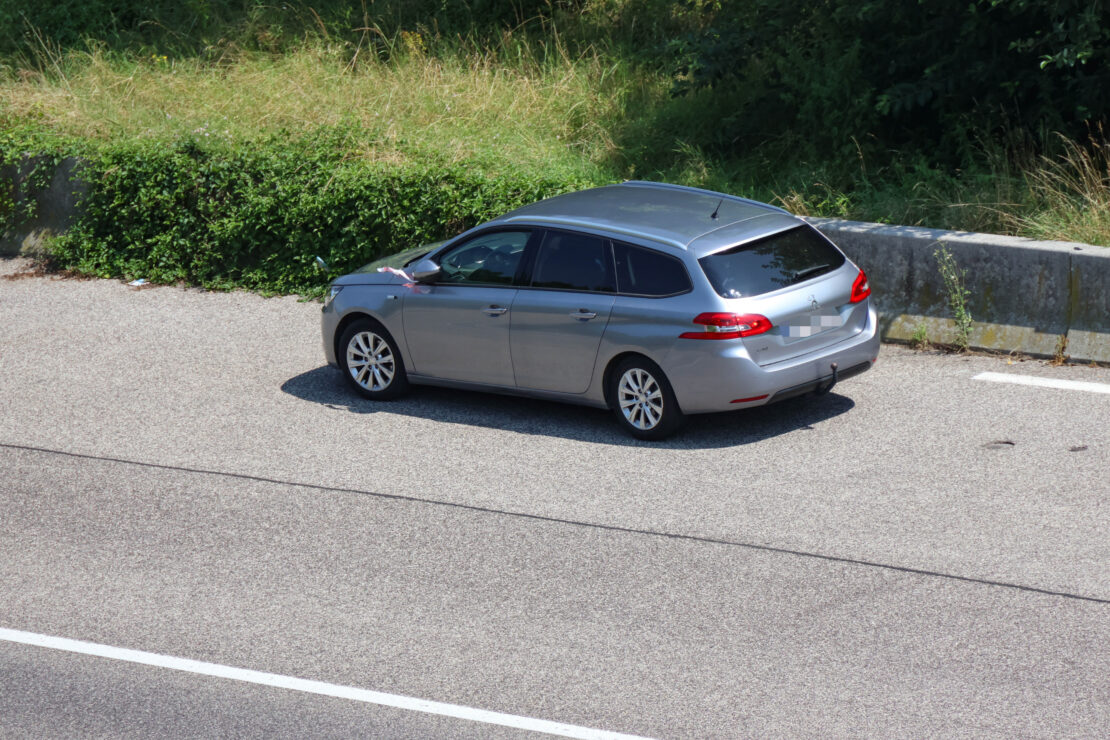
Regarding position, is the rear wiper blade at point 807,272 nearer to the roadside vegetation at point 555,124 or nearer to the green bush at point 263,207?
the roadside vegetation at point 555,124

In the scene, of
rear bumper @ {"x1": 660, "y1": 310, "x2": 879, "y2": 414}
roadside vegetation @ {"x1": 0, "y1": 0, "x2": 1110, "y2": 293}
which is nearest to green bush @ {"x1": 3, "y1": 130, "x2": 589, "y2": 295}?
roadside vegetation @ {"x1": 0, "y1": 0, "x2": 1110, "y2": 293}

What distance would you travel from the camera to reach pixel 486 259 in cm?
961

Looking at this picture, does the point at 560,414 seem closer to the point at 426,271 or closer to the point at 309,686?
the point at 426,271

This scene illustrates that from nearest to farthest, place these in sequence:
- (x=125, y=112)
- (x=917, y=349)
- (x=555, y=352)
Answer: (x=555, y=352) → (x=917, y=349) → (x=125, y=112)

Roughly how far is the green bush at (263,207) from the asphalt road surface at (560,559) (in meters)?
2.92

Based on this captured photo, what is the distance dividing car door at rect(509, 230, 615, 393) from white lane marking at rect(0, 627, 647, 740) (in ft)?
12.2

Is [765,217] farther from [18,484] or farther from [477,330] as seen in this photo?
[18,484]

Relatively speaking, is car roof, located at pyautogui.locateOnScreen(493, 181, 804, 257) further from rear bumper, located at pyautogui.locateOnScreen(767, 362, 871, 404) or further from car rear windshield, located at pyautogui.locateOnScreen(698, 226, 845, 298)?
rear bumper, located at pyautogui.locateOnScreen(767, 362, 871, 404)

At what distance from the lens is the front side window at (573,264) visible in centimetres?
900

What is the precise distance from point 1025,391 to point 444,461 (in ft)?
14.1

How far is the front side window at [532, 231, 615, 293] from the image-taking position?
9.00 metres

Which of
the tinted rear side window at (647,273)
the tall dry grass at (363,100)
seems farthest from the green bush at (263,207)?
the tinted rear side window at (647,273)

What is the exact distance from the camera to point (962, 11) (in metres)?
12.4

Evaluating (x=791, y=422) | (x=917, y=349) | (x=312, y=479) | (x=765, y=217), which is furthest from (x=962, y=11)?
(x=312, y=479)
